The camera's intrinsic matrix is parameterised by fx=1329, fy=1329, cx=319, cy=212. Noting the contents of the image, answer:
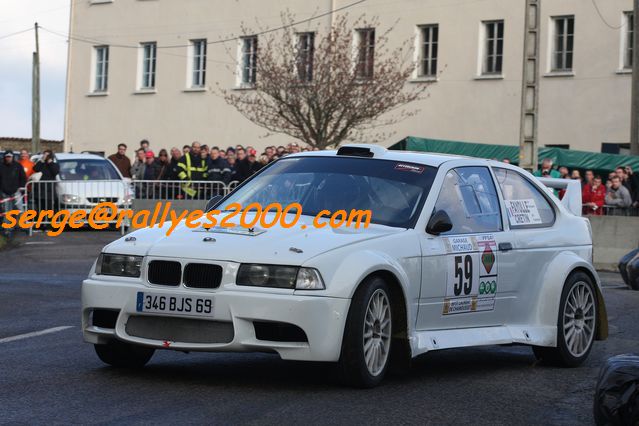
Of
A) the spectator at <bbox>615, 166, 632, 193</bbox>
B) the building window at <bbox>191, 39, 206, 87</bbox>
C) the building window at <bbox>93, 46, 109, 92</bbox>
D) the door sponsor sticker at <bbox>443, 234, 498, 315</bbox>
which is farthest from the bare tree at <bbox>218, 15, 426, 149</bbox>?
the door sponsor sticker at <bbox>443, 234, 498, 315</bbox>

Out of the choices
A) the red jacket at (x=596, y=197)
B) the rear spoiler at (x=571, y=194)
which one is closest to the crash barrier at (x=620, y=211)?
the red jacket at (x=596, y=197)

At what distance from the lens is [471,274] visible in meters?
9.07

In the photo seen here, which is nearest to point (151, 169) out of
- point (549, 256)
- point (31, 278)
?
point (31, 278)

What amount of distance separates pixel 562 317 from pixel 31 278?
30.7 ft

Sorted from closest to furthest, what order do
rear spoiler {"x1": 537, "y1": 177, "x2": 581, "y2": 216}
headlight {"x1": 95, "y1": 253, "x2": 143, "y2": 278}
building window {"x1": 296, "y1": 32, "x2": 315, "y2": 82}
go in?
headlight {"x1": 95, "y1": 253, "x2": 143, "y2": 278}
rear spoiler {"x1": 537, "y1": 177, "x2": 581, "y2": 216}
building window {"x1": 296, "y1": 32, "x2": 315, "y2": 82}

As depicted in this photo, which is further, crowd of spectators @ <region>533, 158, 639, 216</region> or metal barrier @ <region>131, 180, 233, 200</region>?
metal barrier @ <region>131, 180, 233, 200</region>

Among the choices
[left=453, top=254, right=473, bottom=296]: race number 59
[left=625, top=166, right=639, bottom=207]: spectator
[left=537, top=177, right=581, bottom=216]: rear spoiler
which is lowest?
[left=453, top=254, right=473, bottom=296]: race number 59

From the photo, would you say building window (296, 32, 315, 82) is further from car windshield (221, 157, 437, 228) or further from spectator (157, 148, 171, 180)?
car windshield (221, 157, 437, 228)

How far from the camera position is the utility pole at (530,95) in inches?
1059

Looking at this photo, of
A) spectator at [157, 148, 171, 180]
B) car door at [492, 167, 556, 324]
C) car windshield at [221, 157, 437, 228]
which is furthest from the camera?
spectator at [157, 148, 171, 180]

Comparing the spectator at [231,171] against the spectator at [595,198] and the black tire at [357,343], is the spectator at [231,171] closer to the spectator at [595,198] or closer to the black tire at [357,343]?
the spectator at [595,198]

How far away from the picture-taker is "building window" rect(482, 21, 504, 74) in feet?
133

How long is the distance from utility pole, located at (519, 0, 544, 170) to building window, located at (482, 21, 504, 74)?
43.0 feet

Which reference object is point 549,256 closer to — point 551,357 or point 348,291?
point 551,357
